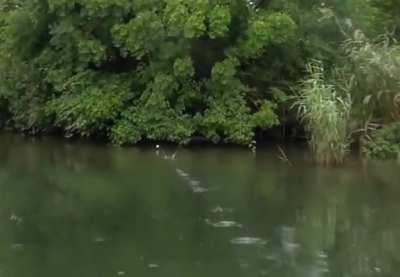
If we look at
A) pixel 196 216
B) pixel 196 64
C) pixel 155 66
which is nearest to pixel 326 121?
pixel 196 64

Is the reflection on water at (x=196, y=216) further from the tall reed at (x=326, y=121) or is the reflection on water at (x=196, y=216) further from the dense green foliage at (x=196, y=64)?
the dense green foliage at (x=196, y=64)

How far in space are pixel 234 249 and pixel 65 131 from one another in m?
10.7

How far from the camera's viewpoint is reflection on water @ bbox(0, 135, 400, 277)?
29.5 ft

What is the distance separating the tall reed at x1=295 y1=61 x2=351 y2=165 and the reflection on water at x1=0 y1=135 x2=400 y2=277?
1.14 ft

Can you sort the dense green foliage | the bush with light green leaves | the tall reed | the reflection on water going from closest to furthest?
1. the reflection on water
2. the tall reed
3. the dense green foliage
4. the bush with light green leaves

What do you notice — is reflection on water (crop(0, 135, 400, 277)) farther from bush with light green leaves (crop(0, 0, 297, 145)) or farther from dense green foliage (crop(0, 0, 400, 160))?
dense green foliage (crop(0, 0, 400, 160))

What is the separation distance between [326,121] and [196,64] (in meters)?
4.17

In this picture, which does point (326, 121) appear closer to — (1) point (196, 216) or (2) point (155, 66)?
(2) point (155, 66)

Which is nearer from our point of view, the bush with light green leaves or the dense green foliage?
the dense green foliage

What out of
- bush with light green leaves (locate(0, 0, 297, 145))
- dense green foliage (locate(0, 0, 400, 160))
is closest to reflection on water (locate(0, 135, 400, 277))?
bush with light green leaves (locate(0, 0, 297, 145))

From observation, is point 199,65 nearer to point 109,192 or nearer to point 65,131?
point 65,131

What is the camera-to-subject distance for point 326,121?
50.1 ft

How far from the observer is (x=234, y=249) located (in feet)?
31.3

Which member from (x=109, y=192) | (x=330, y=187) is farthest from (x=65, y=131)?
(x=330, y=187)
